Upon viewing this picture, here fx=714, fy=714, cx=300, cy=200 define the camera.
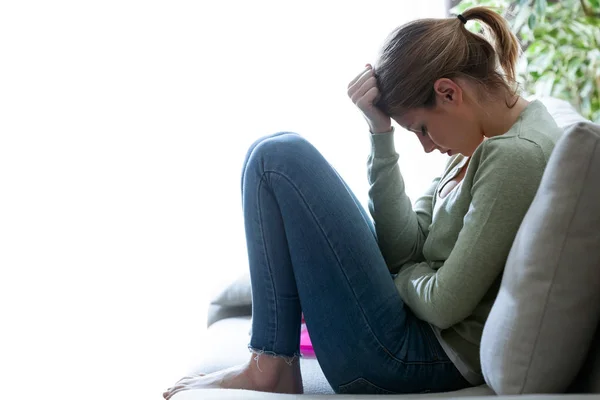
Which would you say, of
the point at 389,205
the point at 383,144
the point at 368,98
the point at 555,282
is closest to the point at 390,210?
the point at 389,205

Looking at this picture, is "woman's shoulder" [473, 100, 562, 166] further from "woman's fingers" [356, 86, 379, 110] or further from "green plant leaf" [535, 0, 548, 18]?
"green plant leaf" [535, 0, 548, 18]

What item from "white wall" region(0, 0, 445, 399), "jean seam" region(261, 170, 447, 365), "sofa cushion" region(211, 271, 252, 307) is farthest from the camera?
"white wall" region(0, 0, 445, 399)

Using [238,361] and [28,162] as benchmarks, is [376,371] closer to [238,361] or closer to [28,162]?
[238,361]

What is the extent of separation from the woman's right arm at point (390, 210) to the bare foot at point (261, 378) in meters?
0.29

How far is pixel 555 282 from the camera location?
883mm

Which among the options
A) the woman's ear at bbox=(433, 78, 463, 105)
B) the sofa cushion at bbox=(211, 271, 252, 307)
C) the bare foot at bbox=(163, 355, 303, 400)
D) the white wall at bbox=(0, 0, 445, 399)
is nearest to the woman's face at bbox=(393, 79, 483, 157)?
the woman's ear at bbox=(433, 78, 463, 105)

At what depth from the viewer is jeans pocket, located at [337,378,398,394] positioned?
120 centimetres

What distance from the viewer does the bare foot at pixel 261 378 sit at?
3.99 feet

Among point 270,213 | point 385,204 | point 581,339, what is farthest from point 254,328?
point 581,339

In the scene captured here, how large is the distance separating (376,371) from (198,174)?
5.25 ft

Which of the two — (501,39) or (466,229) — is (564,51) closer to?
(501,39)

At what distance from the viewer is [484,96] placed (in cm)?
123

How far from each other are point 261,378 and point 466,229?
435 millimetres

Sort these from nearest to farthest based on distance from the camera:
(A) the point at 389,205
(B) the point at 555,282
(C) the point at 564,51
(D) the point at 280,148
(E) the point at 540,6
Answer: (B) the point at 555,282 → (D) the point at 280,148 → (A) the point at 389,205 → (E) the point at 540,6 → (C) the point at 564,51
